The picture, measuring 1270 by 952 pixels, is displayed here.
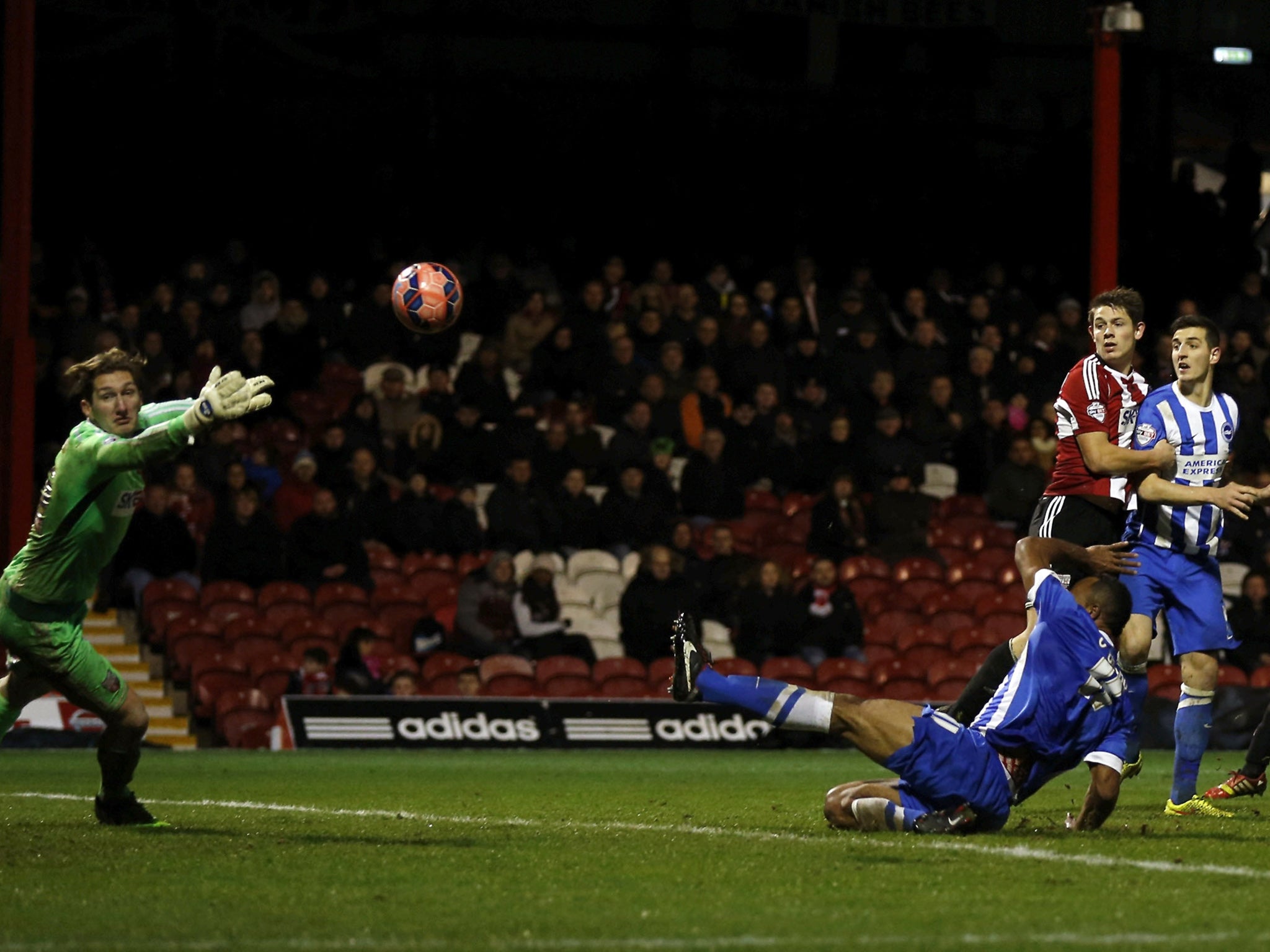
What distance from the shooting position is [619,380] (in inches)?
786

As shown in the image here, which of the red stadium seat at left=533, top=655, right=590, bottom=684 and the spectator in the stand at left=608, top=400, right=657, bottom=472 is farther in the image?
the spectator in the stand at left=608, top=400, right=657, bottom=472

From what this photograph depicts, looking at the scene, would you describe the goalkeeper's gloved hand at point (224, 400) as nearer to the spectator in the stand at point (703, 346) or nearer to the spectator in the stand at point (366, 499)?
the spectator in the stand at point (366, 499)

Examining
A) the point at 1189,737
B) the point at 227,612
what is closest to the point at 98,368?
the point at 1189,737

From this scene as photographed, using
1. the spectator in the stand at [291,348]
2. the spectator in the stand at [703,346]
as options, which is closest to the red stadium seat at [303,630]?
the spectator in the stand at [291,348]

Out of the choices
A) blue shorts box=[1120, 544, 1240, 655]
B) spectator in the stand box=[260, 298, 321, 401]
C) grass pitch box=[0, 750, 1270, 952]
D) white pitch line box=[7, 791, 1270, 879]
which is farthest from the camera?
spectator in the stand box=[260, 298, 321, 401]

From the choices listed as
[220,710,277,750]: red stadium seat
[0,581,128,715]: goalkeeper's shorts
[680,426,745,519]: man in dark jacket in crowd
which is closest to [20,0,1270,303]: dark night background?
[680,426,745,519]: man in dark jacket in crowd

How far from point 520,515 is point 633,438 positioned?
5.61ft

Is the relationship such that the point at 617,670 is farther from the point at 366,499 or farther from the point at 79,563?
the point at 79,563

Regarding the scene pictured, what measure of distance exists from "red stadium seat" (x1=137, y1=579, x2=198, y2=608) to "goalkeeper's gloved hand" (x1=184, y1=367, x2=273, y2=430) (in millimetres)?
9776

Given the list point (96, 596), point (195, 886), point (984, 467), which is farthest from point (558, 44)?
point (195, 886)

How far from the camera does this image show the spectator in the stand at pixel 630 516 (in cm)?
1841

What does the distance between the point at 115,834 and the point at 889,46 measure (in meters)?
19.8

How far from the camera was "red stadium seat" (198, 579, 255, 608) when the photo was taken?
17.1 m

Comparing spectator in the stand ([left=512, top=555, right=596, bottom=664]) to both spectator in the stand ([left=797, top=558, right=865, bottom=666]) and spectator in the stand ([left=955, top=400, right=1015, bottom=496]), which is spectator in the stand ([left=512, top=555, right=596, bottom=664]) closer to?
spectator in the stand ([left=797, top=558, right=865, bottom=666])
